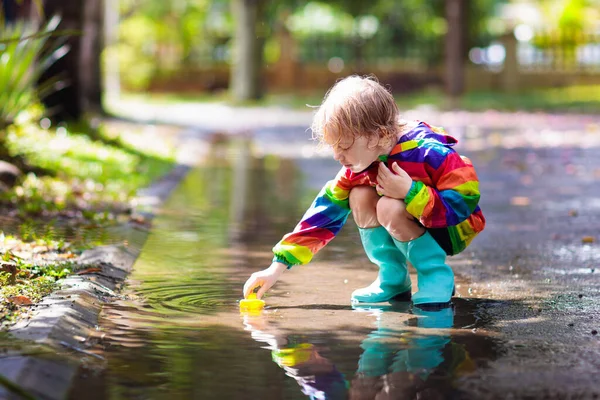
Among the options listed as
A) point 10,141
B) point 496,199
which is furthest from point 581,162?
point 10,141

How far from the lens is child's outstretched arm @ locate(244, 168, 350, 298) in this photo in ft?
16.5

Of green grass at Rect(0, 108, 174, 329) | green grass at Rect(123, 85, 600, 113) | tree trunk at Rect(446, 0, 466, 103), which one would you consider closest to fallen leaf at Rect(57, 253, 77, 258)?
green grass at Rect(0, 108, 174, 329)

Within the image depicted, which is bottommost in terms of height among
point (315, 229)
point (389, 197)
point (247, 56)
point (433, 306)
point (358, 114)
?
point (433, 306)

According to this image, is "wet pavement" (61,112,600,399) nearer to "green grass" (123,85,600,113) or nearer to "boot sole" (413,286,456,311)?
"boot sole" (413,286,456,311)

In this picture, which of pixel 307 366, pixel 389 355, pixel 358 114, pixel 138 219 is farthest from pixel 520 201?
pixel 307 366

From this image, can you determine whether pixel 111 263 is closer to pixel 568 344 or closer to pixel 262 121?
pixel 568 344

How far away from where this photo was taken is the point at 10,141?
412 inches

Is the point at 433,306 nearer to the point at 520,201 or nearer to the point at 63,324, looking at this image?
the point at 63,324

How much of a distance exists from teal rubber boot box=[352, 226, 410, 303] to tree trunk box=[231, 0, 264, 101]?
75.9 feet

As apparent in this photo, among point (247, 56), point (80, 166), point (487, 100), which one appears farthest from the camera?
point (247, 56)

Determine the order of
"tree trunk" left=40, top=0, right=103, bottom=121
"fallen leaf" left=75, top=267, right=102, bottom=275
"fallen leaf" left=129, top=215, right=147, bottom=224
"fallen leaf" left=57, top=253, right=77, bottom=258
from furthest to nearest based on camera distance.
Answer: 1. "tree trunk" left=40, top=0, right=103, bottom=121
2. "fallen leaf" left=129, top=215, right=147, bottom=224
3. "fallen leaf" left=57, top=253, right=77, bottom=258
4. "fallen leaf" left=75, top=267, right=102, bottom=275

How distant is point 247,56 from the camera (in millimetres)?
28266

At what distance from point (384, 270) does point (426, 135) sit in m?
0.68

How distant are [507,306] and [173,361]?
1.77m
